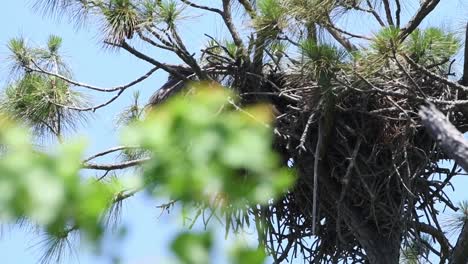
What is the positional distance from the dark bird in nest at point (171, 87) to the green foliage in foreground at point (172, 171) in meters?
3.22

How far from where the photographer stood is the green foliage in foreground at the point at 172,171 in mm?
1128

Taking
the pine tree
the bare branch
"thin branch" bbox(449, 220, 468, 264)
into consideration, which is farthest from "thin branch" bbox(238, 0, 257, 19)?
the bare branch

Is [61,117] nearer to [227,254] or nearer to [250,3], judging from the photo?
[250,3]

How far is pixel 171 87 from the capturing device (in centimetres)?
452

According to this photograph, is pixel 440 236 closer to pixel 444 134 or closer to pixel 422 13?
pixel 422 13

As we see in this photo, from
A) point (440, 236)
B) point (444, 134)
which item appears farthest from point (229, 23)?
point (444, 134)

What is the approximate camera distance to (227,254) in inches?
45.1

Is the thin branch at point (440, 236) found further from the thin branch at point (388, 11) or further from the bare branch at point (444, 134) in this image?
the bare branch at point (444, 134)

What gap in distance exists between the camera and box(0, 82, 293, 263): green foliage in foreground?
1.13 metres

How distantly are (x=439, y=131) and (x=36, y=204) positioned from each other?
118cm

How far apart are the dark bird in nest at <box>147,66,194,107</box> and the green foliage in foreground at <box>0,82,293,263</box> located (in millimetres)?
3224

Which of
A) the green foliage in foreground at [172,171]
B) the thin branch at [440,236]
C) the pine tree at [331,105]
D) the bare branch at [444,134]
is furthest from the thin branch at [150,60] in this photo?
the green foliage in foreground at [172,171]

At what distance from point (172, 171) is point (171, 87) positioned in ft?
11.1

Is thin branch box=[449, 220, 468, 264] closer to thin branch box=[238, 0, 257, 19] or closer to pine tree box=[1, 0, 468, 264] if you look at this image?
pine tree box=[1, 0, 468, 264]
